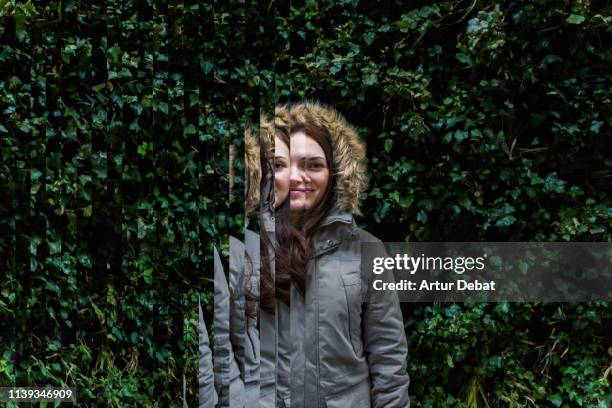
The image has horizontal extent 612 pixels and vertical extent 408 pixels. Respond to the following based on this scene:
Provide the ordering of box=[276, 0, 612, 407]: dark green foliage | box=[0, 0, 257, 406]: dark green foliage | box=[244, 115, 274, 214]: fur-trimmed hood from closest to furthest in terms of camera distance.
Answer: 1. box=[276, 0, 612, 407]: dark green foliage
2. box=[244, 115, 274, 214]: fur-trimmed hood
3. box=[0, 0, 257, 406]: dark green foliage

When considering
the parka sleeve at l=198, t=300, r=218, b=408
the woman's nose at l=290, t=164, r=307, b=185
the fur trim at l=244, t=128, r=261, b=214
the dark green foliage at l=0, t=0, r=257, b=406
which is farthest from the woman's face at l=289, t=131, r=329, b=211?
the parka sleeve at l=198, t=300, r=218, b=408

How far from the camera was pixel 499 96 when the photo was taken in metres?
2.73

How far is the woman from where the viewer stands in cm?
276

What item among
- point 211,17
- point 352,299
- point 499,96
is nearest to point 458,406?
point 352,299

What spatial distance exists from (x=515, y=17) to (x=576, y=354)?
1.31 m

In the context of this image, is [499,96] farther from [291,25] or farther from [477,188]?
[291,25]

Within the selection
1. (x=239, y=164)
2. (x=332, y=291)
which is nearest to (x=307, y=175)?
(x=239, y=164)

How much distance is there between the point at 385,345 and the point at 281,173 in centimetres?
78

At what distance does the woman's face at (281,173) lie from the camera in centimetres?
281

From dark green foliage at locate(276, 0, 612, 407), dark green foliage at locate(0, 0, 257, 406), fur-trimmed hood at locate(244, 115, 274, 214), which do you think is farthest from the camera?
dark green foliage at locate(0, 0, 257, 406)

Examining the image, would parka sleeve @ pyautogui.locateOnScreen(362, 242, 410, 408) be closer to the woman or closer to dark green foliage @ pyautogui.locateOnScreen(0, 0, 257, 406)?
the woman

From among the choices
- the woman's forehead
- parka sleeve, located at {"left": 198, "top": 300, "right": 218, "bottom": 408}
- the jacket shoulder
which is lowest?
parka sleeve, located at {"left": 198, "top": 300, "right": 218, "bottom": 408}

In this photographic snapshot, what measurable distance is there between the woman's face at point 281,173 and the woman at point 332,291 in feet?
0.07

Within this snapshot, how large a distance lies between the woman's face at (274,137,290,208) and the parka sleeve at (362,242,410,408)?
44cm
